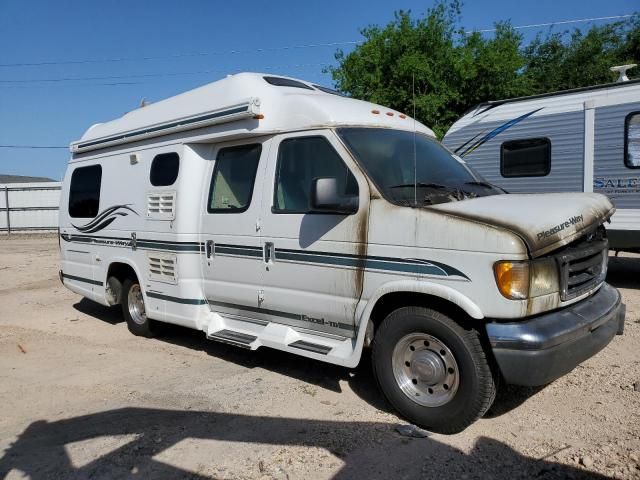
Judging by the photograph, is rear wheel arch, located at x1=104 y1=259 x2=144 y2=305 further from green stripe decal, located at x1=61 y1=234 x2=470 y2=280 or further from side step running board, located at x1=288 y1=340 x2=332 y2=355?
side step running board, located at x1=288 y1=340 x2=332 y2=355

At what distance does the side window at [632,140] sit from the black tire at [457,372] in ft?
20.9

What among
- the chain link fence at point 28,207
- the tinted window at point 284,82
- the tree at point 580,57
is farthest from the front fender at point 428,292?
the chain link fence at point 28,207

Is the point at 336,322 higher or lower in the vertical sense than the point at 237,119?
lower

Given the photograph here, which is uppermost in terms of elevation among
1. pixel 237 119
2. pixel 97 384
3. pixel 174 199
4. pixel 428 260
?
pixel 237 119

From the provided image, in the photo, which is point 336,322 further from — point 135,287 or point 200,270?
point 135,287

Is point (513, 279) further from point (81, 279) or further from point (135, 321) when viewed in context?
point (81, 279)

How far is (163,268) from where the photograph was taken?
5996 mm

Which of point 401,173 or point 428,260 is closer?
point 428,260

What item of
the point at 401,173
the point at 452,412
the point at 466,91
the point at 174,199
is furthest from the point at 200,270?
the point at 466,91

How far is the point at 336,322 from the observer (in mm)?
4527

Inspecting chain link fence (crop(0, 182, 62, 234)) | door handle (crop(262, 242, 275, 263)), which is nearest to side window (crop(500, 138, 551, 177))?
door handle (crop(262, 242, 275, 263))

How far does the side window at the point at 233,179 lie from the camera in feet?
16.9

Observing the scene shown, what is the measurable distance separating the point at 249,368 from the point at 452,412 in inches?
92.6

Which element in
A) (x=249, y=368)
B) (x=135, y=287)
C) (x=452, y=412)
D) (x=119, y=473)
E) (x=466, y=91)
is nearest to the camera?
(x=119, y=473)
